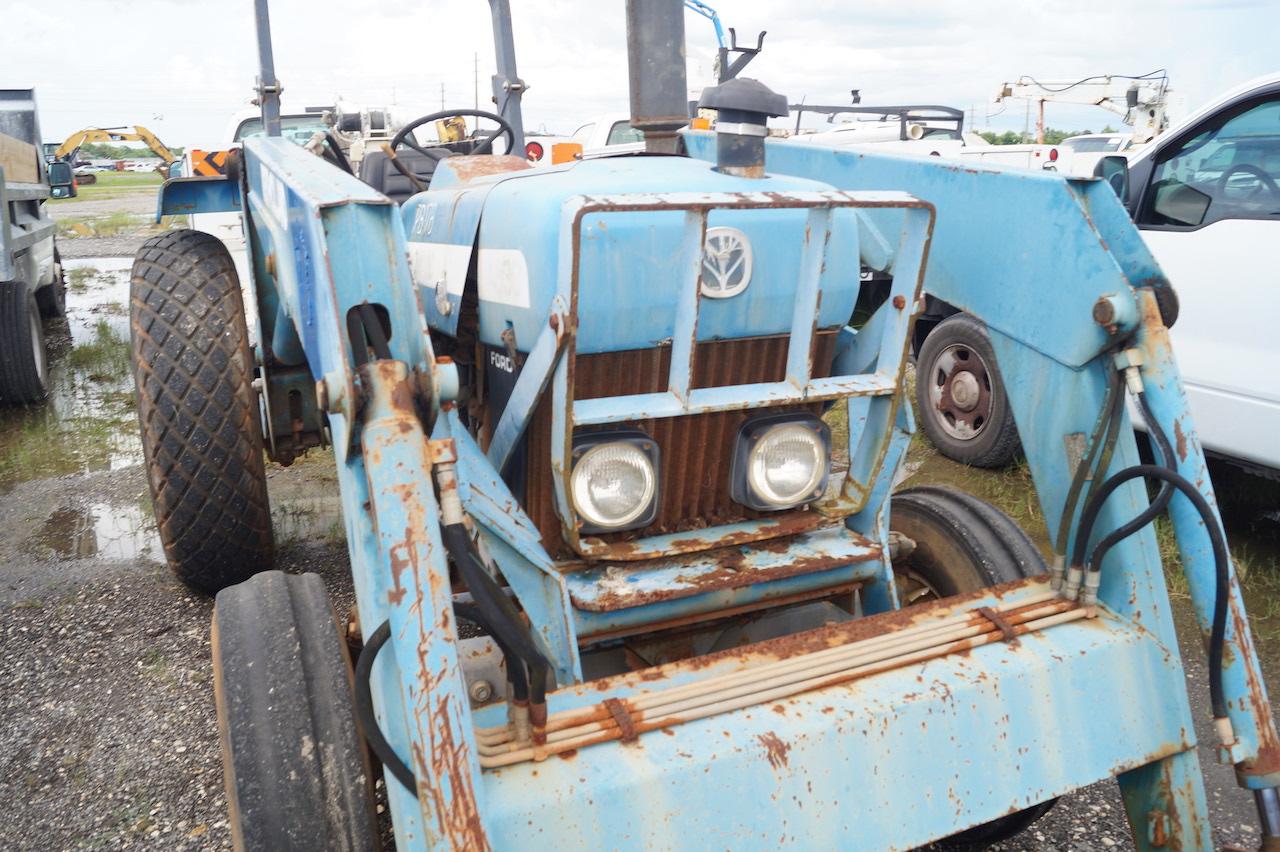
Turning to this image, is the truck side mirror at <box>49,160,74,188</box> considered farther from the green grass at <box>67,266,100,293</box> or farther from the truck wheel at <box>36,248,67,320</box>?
the green grass at <box>67,266,100,293</box>

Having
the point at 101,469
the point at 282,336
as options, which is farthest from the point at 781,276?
the point at 101,469

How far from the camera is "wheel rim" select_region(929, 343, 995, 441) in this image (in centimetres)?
476

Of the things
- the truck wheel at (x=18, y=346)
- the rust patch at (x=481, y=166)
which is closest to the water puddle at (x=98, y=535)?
the truck wheel at (x=18, y=346)

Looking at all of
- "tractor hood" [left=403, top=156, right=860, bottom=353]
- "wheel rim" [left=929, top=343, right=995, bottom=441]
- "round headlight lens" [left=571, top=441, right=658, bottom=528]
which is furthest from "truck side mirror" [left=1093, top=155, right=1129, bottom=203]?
"round headlight lens" [left=571, top=441, right=658, bottom=528]

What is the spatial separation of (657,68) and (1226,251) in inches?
94.2

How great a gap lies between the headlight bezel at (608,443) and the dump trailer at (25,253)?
16.8 feet

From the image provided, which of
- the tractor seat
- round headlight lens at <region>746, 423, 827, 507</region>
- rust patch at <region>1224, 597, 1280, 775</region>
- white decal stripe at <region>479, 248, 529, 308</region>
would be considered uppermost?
the tractor seat

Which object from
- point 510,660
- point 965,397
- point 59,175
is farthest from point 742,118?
point 59,175

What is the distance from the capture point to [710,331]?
214 centimetres

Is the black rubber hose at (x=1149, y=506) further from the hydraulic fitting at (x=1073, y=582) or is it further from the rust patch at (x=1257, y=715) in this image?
the rust patch at (x=1257, y=715)

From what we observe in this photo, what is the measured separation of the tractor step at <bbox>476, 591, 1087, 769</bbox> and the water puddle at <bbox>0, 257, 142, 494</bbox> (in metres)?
4.37

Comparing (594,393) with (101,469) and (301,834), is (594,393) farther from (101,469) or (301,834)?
(101,469)

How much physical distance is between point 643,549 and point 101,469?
4113mm

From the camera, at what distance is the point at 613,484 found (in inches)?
81.4
